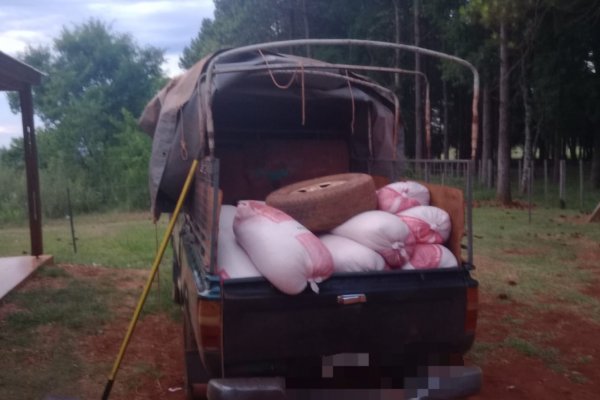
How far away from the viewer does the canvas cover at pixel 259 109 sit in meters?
5.12

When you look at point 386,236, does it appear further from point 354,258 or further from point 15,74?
point 15,74

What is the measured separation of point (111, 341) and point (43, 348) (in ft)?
1.93

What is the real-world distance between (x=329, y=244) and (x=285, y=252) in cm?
57

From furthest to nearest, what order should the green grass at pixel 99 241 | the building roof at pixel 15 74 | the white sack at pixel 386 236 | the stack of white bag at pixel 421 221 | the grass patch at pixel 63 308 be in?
1. the green grass at pixel 99 241
2. the building roof at pixel 15 74
3. the grass patch at pixel 63 308
4. the stack of white bag at pixel 421 221
5. the white sack at pixel 386 236

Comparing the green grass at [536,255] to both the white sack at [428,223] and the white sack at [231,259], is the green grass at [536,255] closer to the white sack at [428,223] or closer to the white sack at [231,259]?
the white sack at [428,223]

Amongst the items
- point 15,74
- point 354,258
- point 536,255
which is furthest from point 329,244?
point 536,255

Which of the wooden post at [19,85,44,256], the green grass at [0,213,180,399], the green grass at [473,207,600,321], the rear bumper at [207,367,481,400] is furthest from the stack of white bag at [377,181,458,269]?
the wooden post at [19,85,44,256]

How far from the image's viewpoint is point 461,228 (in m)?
4.24

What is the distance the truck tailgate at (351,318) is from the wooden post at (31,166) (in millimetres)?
6493

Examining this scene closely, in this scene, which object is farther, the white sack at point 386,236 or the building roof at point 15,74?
the building roof at point 15,74

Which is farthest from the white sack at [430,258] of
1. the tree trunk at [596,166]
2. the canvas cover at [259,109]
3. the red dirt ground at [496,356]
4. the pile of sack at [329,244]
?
the tree trunk at [596,166]

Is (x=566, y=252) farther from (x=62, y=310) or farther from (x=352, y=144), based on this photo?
(x=62, y=310)

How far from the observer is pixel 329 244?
4.04 m

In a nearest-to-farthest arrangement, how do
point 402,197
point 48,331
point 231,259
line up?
1. point 231,259
2. point 402,197
3. point 48,331
